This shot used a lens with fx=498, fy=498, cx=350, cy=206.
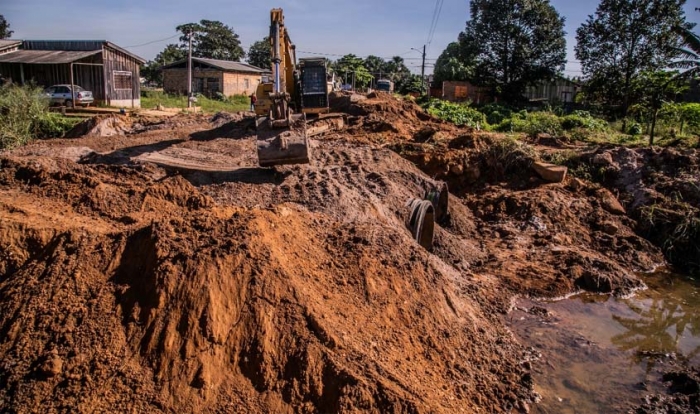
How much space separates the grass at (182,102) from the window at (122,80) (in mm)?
1357

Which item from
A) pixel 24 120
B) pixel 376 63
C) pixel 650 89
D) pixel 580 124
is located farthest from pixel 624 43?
pixel 376 63

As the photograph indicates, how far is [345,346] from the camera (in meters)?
4.31

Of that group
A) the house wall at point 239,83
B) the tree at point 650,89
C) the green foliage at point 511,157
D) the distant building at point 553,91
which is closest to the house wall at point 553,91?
the distant building at point 553,91

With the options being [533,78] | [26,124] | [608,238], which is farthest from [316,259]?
[533,78]

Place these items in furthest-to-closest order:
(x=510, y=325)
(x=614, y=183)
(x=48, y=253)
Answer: (x=614, y=183)
(x=510, y=325)
(x=48, y=253)

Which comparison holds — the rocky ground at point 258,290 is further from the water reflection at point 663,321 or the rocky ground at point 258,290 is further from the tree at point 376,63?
the tree at point 376,63

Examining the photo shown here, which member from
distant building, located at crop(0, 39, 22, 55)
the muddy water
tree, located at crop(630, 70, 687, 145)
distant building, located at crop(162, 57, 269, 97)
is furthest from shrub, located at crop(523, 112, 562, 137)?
distant building, located at crop(162, 57, 269, 97)

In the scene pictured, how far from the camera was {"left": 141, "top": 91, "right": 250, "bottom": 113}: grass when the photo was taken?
28172mm

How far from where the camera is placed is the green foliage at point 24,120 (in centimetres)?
1271

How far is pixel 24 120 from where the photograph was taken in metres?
14.0

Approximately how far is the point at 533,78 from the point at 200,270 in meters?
33.8

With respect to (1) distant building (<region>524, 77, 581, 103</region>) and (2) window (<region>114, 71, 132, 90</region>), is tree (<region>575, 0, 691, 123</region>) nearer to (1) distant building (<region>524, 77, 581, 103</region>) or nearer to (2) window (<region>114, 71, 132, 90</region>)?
(1) distant building (<region>524, 77, 581, 103</region>)

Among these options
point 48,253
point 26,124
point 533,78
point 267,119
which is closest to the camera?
point 48,253

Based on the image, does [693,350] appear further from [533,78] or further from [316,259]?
[533,78]
